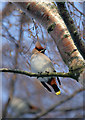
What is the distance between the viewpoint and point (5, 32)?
107 inches

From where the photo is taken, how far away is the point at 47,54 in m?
2.07

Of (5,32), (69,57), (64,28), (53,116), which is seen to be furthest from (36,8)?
(5,32)

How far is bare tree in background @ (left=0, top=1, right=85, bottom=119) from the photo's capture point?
3.03 feet

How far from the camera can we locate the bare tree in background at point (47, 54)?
0.92 metres

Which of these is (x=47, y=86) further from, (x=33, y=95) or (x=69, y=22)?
(x=33, y=95)

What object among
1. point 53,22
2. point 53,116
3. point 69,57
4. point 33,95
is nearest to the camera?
point 69,57

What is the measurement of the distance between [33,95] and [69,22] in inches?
73.0

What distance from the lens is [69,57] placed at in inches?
34.7

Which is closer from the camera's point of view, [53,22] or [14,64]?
[53,22]

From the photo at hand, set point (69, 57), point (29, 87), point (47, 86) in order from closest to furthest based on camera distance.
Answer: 1. point (69, 57)
2. point (47, 86)
3. point (29, 87)

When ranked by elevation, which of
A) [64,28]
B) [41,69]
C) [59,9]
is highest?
[59,9]

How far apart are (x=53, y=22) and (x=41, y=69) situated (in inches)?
32.7

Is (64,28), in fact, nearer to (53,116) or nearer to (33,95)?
(53,116)

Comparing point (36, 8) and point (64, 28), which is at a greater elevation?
point (36, 8)
